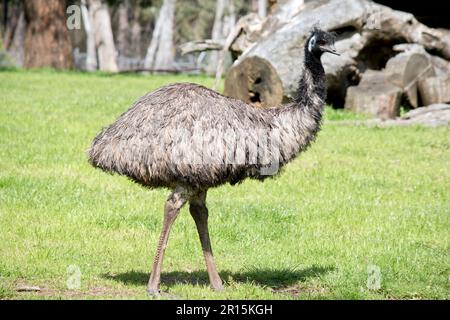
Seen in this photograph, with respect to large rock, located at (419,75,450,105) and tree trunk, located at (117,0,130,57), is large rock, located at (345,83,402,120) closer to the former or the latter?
large rock, located at (419,75,450,105)

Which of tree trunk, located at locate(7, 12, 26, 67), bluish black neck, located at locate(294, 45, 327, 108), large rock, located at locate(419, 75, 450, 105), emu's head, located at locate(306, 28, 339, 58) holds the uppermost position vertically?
emu's head, located at locate(306, 28, 339, 58)

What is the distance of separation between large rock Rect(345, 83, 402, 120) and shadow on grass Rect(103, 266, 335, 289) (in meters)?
9.61

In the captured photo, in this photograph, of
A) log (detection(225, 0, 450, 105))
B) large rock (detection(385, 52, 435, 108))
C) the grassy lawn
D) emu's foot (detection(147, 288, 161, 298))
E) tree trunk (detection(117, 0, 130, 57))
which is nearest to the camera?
emu's foot (detection(147, 288, 161, 298))

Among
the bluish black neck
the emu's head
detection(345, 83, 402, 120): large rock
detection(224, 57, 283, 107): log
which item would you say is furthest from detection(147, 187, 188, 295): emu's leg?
detection(345, 83, 402, 120): large rock

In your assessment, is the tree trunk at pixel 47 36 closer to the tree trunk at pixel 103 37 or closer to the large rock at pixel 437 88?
the tree trunk at pixel 103 37

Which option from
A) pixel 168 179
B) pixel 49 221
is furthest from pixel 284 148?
pixel 49 221

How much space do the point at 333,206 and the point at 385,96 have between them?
685cm

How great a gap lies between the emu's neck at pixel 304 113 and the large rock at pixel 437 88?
36.1ft

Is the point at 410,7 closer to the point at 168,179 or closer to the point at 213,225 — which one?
the point at 213,225

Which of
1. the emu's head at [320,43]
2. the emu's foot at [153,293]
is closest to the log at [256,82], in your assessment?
the emu's head at [320,43]

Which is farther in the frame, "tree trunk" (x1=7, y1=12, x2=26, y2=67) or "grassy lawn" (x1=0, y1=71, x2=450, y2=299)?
"tree trunk" (x1=7, y1=12, x2=26, y2=67)

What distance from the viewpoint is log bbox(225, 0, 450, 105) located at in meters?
18.0

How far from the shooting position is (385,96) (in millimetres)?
18359

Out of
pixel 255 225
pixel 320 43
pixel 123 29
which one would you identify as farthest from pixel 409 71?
pixel 123 29
